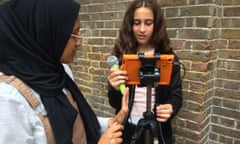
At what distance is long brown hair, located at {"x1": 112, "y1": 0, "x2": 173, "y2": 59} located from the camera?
1583mm

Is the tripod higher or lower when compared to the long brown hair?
lower

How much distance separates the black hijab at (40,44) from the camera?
905mm

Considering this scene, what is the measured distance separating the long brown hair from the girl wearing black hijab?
2.19 feet

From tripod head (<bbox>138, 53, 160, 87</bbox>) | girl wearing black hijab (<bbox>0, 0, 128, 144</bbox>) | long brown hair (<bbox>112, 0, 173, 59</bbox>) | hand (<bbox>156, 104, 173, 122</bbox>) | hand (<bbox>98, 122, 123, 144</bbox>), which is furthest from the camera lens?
long brown hair (<bbox>112, 0, 173, 59</bbox>)

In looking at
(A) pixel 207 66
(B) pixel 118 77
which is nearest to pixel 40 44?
(B) pixel 118 77

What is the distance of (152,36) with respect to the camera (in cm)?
162

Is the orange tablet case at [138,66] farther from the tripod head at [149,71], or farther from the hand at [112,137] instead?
the hand at [112,137]

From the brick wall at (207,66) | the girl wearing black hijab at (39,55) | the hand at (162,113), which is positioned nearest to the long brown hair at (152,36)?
the brick wall at (207,66)

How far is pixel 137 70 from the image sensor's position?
1.13m

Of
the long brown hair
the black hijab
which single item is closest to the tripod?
the black hijab

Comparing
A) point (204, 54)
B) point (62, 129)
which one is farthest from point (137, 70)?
point (204, 54)

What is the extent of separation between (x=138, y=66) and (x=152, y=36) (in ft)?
1.83

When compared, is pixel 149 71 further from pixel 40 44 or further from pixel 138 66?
pixel 40 44

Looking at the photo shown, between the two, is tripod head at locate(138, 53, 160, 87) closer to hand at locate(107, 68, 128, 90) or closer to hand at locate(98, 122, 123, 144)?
hand at locate(107, 68, 128, 90)
